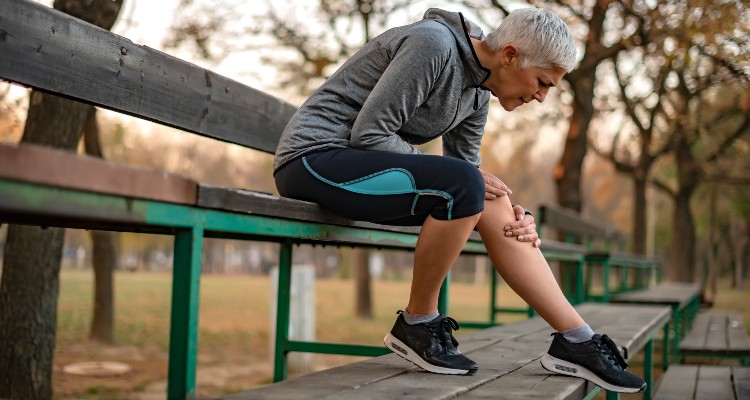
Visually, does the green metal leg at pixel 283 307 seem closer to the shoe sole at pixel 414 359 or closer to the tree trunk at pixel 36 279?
the shoe sole at pixel 414 359

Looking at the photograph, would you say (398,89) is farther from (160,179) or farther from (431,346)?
(160,179)

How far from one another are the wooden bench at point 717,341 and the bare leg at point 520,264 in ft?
13.9

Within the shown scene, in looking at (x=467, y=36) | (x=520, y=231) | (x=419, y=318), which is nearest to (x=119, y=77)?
(x=467, y=36)

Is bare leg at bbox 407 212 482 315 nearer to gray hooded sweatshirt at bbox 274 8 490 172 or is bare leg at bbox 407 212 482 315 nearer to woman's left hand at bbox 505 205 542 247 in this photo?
woman's left hand at bbox 505 205 542 247

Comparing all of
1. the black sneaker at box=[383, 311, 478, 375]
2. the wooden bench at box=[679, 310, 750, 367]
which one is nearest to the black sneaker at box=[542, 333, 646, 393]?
the black sneaker at box=[383, 311, 478, 375]

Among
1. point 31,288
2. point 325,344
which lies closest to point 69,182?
point 325,344

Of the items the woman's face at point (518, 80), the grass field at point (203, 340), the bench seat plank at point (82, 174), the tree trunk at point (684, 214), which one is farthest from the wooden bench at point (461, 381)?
the tree trunk at point (684, 214)

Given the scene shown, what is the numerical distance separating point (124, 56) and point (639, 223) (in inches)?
715

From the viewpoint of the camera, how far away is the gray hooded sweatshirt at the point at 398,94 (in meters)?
2.59

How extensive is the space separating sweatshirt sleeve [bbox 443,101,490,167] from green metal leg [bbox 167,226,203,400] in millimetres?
1581

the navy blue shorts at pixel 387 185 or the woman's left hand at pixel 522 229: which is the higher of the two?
the navy blue shorts at pixel 387 185

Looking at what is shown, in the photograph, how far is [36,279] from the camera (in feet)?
18.7

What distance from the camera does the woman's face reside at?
8.96ft

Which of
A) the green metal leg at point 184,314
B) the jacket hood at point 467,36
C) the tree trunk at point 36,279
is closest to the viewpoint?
the green metal leg at point 184,314
